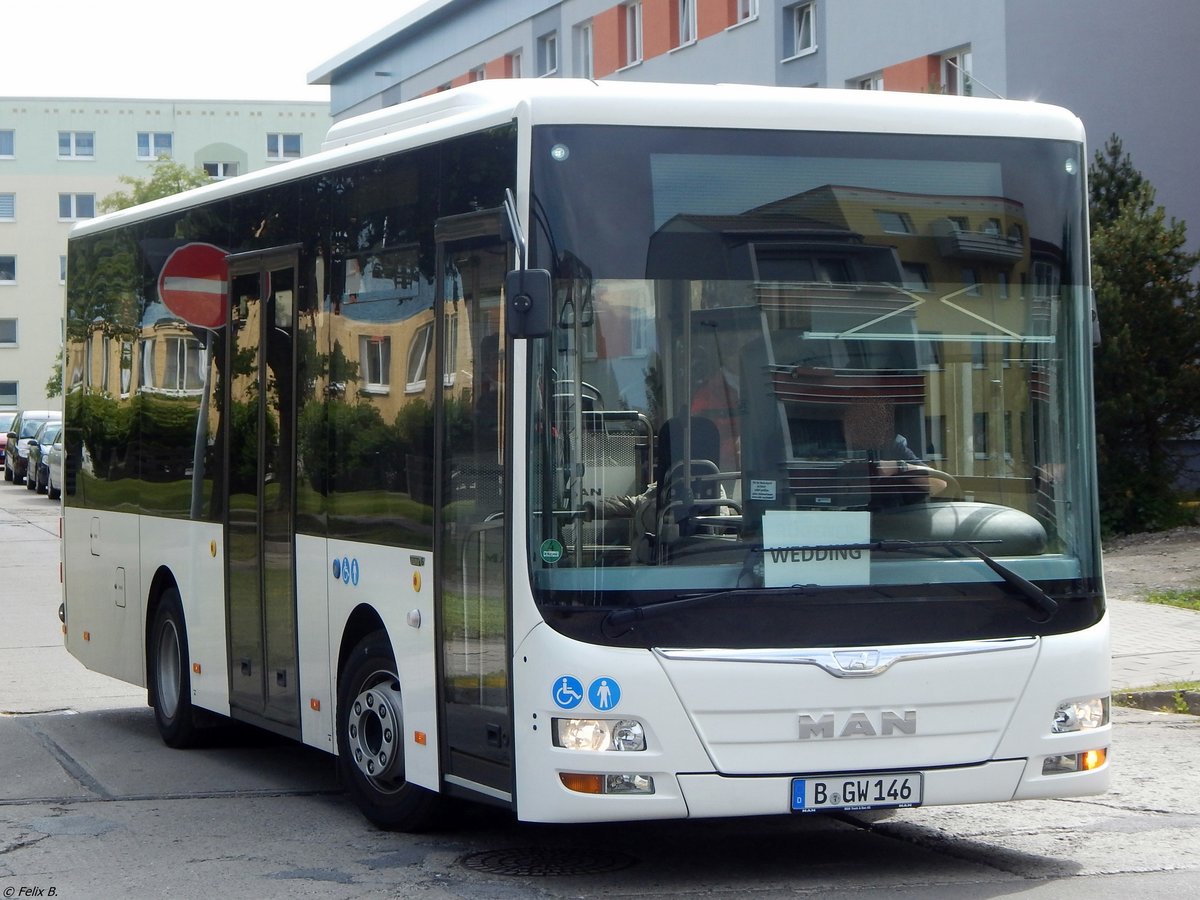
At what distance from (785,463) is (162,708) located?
5371 mm

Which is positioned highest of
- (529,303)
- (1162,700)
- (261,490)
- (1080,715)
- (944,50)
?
(944,50)

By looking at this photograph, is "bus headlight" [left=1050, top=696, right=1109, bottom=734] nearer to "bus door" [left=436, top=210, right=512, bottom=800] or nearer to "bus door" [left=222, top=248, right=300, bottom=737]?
"bus door" [left=436, top=210, right=512, bottom=800]

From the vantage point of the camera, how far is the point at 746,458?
6535 millimetres

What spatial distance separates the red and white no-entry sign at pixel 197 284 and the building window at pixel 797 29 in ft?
81.3

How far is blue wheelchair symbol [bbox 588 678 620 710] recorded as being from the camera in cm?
636

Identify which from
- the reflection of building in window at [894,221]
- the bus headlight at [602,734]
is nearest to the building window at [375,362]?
the bus headlight at [602,734]

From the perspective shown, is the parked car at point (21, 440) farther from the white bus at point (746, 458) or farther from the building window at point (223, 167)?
the white bus at point (746, 458)

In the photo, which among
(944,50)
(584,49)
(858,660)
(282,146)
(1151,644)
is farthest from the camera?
(282,146)

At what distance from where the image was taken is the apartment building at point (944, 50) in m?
28.4

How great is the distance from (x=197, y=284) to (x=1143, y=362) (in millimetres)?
14353

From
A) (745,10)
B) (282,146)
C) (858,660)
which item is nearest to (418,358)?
(858,660)

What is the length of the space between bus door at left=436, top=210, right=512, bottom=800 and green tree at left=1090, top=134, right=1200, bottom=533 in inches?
593

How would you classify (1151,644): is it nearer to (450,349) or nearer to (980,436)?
(980,436)

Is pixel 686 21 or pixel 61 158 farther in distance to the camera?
pixel 61 158
